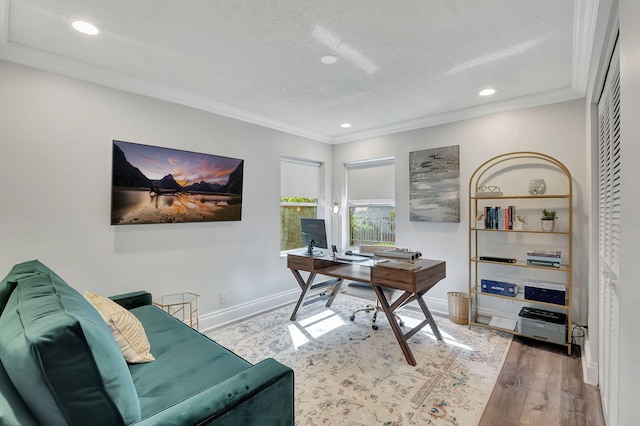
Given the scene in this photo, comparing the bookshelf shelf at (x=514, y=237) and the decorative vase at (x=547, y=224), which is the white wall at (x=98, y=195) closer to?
the bookshelf shelf at (x=514, y=237)

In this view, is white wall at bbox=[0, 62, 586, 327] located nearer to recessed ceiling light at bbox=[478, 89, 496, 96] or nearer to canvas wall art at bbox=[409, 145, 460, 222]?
canvas wall art at bbox=[409, 145, 460, 222]

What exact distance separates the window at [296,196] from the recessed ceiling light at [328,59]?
6.47ft

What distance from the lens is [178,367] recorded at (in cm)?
154

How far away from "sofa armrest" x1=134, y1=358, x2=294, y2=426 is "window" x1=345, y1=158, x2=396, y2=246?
3353 millimetres

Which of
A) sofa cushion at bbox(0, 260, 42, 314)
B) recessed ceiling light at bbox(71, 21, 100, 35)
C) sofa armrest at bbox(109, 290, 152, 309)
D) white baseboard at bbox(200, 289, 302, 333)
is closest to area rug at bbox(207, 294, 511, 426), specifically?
white baseboard at bbox(200, 289, 302, 333)

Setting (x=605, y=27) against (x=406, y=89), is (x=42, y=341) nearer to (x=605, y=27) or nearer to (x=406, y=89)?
(x=605, y=27)

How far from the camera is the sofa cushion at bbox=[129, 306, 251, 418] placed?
1321 mm

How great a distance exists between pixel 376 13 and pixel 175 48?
144cm

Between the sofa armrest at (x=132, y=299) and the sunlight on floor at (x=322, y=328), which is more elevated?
the sofa armrest at (x=132, y=299)

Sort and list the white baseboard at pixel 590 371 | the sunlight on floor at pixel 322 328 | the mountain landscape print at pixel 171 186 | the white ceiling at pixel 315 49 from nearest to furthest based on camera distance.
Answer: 1. the white ceiling at pixel 315 49
2. the white baseboard at pixel 590 371
3. the mountain landscape print at pixel 171 186
4. the sunlight on floor at pixel 322 328

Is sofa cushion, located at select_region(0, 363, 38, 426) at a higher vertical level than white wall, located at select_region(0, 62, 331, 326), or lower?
lower

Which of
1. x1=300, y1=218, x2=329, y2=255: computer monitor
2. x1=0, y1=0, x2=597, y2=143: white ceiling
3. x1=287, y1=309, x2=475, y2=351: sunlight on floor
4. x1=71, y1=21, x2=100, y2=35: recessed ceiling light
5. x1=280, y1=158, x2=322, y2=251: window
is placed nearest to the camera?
x1=0, y1=0, x2=597, y2=143: white ceiling

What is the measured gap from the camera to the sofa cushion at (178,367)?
132 centimetres

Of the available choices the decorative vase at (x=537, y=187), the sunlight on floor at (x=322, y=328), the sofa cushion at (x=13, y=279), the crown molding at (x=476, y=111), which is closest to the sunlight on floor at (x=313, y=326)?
the sunlight on floor at (x=322, y=328)
